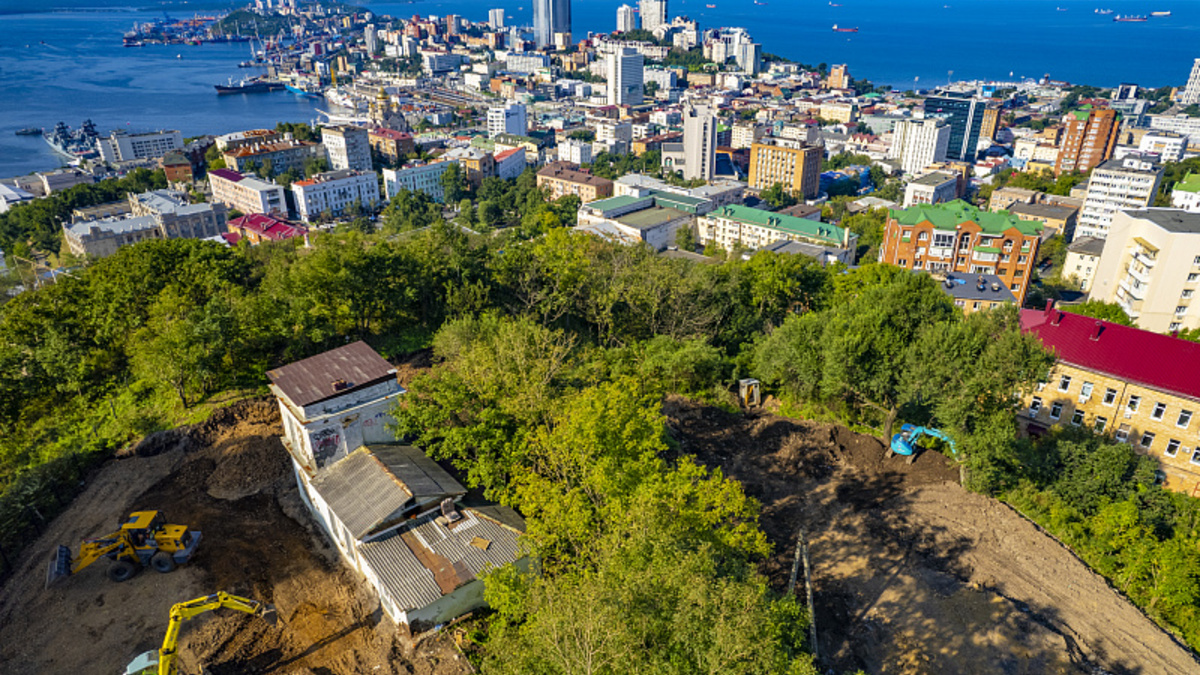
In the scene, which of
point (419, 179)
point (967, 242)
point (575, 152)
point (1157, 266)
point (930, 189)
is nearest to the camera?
point (1157, 266)

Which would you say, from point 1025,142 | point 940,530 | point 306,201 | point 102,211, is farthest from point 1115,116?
point 102,211

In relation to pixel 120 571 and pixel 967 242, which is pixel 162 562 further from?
pixel 967 242

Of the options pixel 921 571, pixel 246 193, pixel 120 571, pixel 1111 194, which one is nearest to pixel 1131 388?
pixel 921 571

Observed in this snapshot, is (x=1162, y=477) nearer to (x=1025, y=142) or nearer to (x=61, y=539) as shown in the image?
(x=61, y=539)

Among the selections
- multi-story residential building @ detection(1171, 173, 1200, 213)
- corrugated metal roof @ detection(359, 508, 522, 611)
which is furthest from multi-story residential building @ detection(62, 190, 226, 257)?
multi-story residential building @ detection(1171, 173, 1200, 213)

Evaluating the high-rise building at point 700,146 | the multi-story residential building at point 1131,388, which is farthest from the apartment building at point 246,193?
the multi-story residential building at point 1131,388

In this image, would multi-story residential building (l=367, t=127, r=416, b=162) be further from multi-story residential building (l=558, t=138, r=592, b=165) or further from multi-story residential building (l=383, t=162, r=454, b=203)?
multi-story residential building (l=558, t=138, r=592, b=165)

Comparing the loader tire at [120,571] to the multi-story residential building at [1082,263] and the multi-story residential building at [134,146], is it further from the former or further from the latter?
the multi-story residential building at [134,146]
